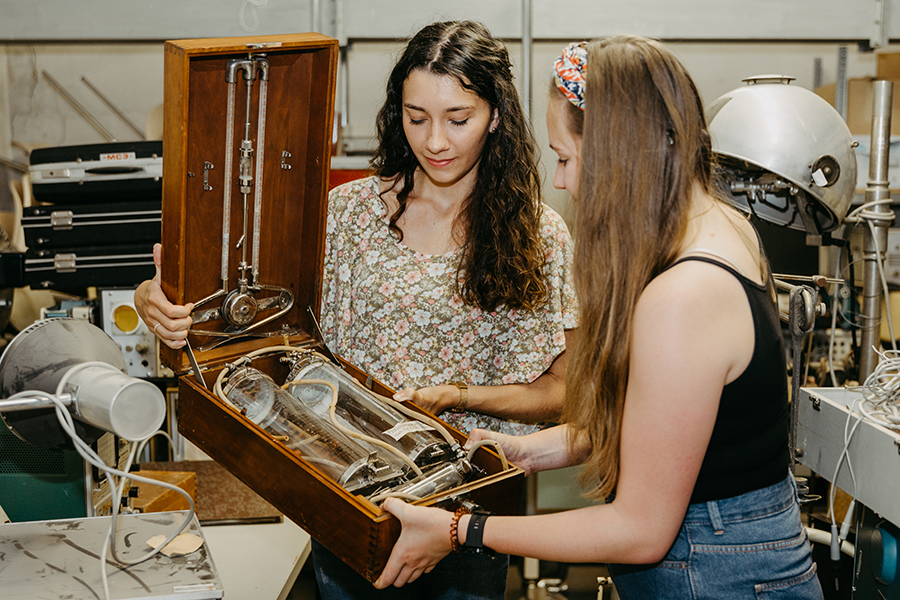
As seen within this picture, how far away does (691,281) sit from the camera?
78cm

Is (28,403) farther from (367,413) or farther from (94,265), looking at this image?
(94,265)

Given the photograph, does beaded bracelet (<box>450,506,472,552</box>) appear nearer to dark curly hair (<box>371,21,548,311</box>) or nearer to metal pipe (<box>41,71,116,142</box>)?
dark curly hair (<box>371,21,548,311</box>)

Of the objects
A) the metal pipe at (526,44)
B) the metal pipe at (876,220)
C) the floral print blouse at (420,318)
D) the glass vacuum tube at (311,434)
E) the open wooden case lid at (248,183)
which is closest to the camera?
the glass vacuum tube at (311,434)

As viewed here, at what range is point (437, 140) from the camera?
1.26m

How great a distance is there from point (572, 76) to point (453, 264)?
522 millimetres

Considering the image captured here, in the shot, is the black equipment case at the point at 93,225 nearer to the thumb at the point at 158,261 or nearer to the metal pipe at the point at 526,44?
the thumb at the point at 158,261

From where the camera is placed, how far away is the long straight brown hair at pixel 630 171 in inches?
32.7

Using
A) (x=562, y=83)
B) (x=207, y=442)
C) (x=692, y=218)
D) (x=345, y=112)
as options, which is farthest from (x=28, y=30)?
(x=692, y=218)

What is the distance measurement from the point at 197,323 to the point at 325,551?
46cm

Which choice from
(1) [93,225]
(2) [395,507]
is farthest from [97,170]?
(2) [395,507]

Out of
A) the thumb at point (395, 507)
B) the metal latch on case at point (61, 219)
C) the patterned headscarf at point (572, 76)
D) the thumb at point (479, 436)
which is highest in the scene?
the patterned headscarf at point (572, 76)

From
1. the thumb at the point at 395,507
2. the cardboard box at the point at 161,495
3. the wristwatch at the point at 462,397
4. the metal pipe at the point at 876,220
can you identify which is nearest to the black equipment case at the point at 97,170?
the cardboard box at the point at 161,495

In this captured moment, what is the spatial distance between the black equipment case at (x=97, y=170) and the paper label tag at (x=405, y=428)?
1.42 m

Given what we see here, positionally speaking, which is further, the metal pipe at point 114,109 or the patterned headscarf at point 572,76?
the metal pipe at point 114,109
